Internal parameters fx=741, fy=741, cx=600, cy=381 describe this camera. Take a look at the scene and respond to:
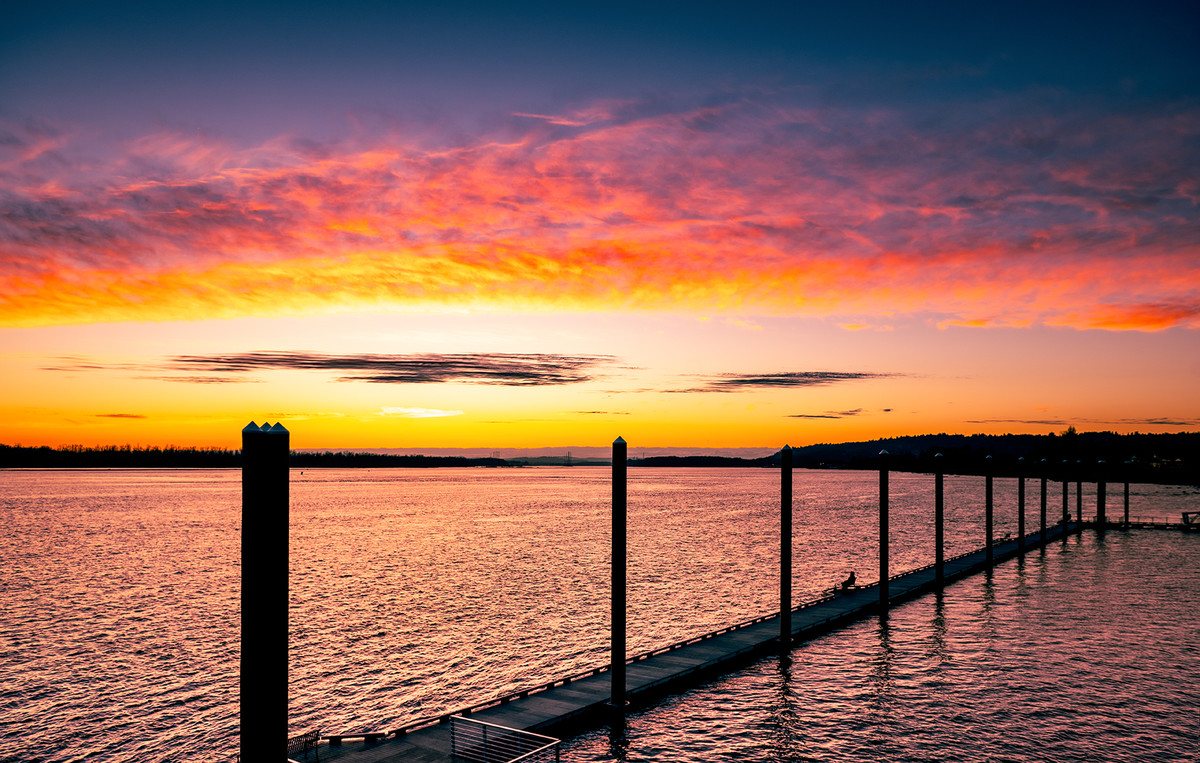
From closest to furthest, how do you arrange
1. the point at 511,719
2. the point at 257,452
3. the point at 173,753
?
the point at 257,452 < the point at 511,719 < the point at 173,753

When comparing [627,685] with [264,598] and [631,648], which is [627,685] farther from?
[264,598]

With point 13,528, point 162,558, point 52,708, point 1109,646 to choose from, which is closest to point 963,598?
point 1109,646

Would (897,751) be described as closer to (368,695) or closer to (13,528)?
(368,695)

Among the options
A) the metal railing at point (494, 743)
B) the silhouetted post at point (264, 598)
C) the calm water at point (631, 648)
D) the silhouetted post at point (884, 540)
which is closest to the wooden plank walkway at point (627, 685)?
the metal railing at point (494, 743)

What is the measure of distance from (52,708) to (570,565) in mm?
37134

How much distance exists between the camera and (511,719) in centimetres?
1836

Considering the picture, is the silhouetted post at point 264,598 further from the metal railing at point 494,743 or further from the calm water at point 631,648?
the calm water at point 631,648

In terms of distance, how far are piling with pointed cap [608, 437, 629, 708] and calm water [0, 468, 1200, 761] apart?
4.24ft

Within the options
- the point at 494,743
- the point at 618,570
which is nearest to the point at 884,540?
the point at 618,570

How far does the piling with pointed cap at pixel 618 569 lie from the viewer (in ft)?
57.9

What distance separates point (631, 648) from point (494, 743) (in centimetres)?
1442

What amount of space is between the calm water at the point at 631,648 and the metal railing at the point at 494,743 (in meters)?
1.76

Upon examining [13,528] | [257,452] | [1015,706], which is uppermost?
[257,452]

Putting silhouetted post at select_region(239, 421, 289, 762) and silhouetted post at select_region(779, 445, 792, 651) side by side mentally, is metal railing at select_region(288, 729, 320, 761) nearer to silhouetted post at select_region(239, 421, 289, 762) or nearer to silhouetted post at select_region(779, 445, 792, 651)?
silhouetted post at select_region(239, 421, 289, 762)
